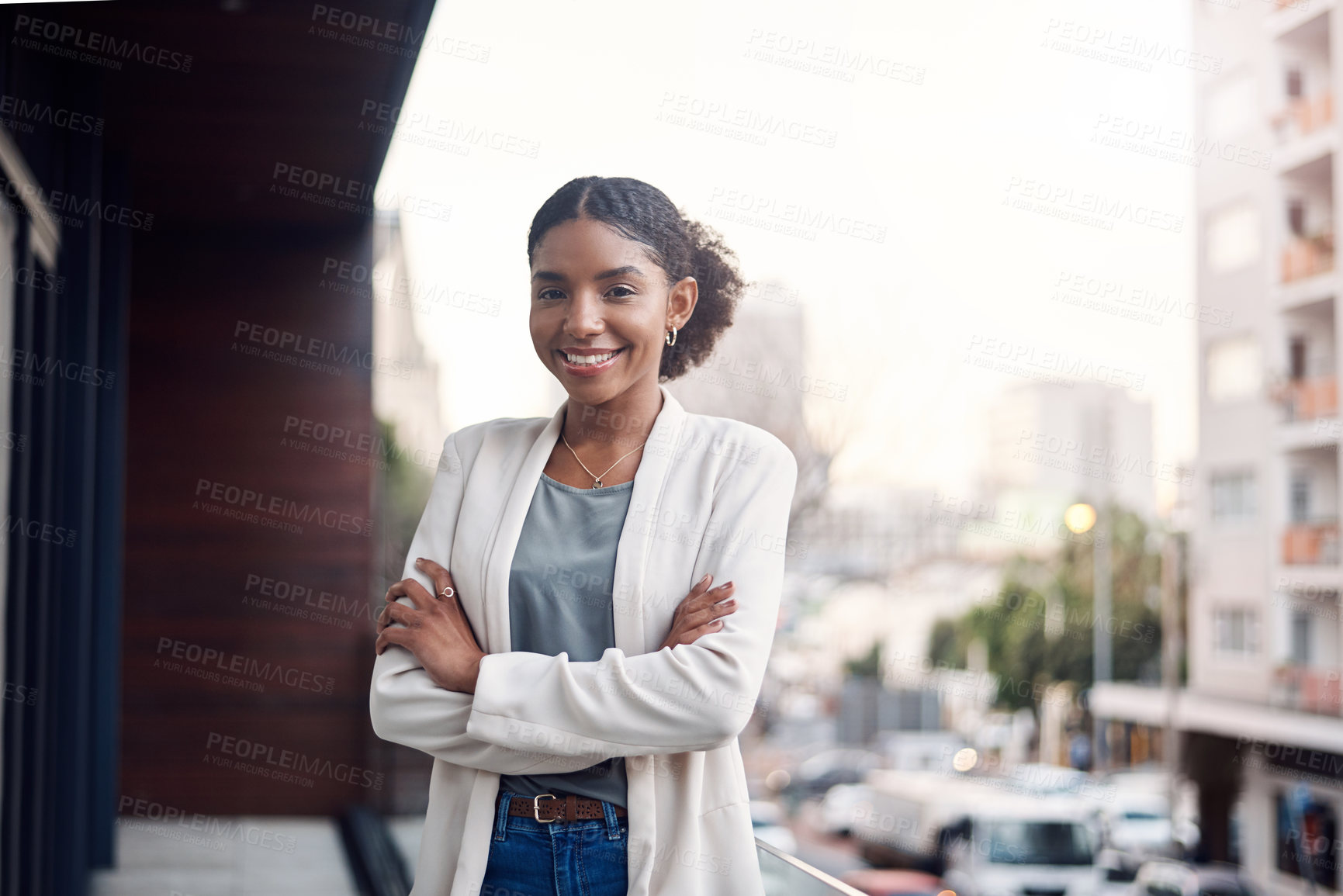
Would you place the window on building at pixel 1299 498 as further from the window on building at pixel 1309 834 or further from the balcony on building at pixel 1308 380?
the window on building at pixel 1309 834

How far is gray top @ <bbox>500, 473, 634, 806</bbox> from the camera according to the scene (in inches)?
49.4

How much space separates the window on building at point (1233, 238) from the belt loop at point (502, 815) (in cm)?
1766

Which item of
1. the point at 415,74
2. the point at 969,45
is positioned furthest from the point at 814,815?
the point at 415,74

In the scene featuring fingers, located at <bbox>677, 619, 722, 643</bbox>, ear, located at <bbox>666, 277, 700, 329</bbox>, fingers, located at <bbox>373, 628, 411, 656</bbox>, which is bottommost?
fingers, located at <bbox>373, 628, 411, 656</bbox>

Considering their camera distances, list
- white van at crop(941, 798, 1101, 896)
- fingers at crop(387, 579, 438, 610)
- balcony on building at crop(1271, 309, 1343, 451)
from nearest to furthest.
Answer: fingers at crop(387, 579, 438, 610) → white van at crop(941, 798, 1101, 896) → balcony on building at crop(1271, 309, 1343, 451)

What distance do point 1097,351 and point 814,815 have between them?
33.6 feet

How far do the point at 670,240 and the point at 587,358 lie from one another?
0.55 ft

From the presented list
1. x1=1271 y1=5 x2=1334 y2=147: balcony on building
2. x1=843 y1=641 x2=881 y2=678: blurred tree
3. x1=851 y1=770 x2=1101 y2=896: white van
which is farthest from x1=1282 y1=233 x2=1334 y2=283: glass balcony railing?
x1=843 y1=641 x2=881 y2=678: blurred tree

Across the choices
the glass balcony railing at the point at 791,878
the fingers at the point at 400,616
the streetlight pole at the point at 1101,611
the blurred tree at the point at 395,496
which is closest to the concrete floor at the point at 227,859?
the blurred tree at the point at 395,496

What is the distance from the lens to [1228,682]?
17656 millimetres

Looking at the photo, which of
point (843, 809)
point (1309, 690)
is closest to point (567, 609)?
point (1309, 690)

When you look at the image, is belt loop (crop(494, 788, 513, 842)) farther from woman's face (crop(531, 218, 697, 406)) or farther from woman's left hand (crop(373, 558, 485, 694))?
woman's face (crop(531, 218, 697, 406))

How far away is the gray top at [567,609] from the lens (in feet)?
4.12

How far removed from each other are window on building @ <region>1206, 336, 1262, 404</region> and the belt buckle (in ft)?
56.4
